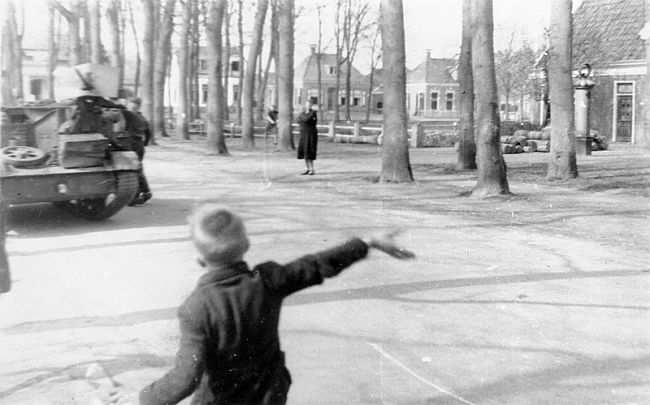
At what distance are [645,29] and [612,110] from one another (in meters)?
3.61

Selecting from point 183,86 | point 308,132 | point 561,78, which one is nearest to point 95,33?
point 183,86

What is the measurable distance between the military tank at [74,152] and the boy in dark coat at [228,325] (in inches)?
310

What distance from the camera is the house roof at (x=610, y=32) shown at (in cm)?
3406

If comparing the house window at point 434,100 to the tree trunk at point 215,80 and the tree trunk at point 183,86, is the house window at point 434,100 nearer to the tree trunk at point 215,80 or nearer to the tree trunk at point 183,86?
the tree trunk at point 183,86

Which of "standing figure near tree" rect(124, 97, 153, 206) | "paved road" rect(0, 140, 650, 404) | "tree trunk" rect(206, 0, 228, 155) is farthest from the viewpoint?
"tree trunk" rect(206, 0, 228, 155)

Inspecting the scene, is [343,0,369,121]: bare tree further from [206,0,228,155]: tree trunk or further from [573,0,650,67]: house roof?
[206,0,228,155]: tree trunk

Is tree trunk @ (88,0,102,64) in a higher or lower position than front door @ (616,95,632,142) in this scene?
higher

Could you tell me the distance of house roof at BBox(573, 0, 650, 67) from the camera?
112 ft

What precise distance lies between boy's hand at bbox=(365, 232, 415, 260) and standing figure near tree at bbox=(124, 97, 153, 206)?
29.5ft

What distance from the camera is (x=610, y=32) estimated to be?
35438 mm

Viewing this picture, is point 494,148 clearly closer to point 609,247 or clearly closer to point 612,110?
point 609,247

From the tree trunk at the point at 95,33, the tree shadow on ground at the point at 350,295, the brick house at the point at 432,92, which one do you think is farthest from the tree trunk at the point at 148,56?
the brick house at the point at 432,92

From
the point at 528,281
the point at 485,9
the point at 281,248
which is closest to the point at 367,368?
the point at 528,281

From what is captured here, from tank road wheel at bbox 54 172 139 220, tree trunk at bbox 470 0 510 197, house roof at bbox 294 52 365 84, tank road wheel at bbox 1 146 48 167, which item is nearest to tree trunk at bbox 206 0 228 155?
tree trunk at bbox 470 0 510 197
